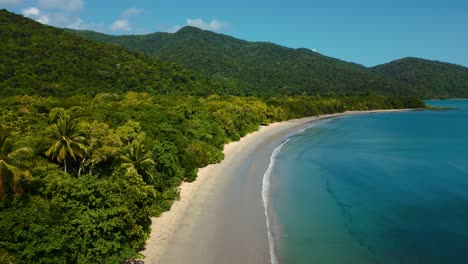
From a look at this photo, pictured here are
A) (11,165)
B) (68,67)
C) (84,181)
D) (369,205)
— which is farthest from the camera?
(68,67)

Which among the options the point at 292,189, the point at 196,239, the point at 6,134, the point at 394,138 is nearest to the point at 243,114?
the point at 394,138

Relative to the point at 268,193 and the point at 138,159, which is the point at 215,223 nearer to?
the point at 138,159

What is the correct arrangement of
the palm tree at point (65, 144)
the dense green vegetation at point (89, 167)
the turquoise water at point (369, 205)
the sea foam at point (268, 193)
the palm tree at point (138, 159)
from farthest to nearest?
the palm tree at point (138, 159)
the palm tree at point (65, 144)
the turquoise water at point (369, 205)
the sea foam at point (268, 193)
the dense green vegetation at point (89, 167)

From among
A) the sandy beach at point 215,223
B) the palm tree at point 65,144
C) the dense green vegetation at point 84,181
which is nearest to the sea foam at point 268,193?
the sandy beach at point 215,223

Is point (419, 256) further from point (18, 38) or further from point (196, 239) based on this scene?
point (18, 38)

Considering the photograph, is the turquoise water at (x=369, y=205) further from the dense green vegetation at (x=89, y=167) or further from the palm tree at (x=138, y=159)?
the palm tree at (x=138, y=159)

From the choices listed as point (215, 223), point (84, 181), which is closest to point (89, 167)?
point (84, 181)
